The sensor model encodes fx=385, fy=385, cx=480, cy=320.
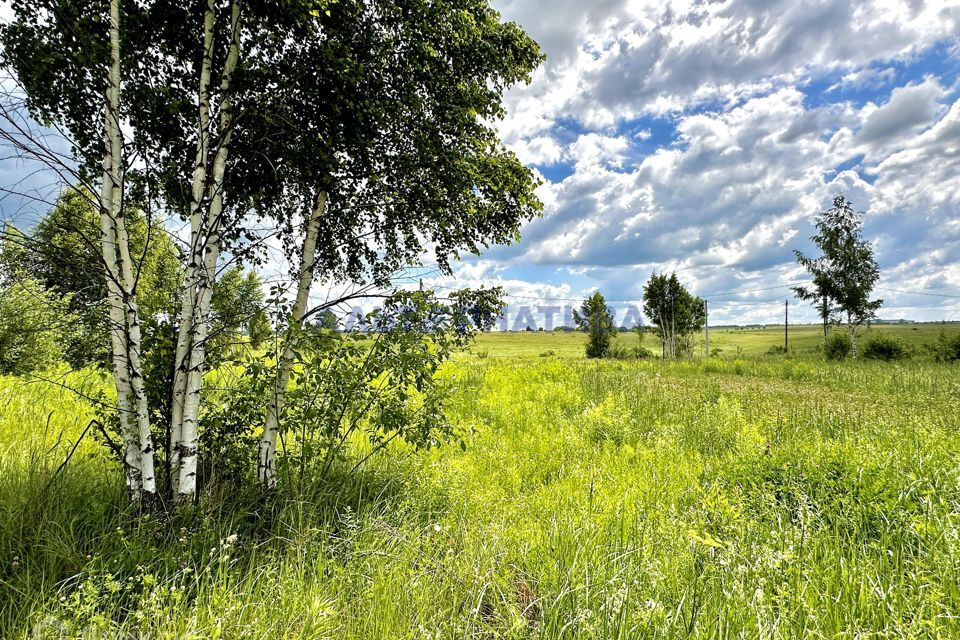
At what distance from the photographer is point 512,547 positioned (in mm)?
3678

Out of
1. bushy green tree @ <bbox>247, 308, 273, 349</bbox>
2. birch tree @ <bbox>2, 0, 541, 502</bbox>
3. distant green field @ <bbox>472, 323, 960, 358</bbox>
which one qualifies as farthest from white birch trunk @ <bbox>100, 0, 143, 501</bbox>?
distant green field @ <bbox>472, 323, 960, 358</bbox>

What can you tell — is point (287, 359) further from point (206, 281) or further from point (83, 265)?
point (83, 265)

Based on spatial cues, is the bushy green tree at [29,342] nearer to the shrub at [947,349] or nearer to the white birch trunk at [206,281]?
the white birch trunk at [206,281]

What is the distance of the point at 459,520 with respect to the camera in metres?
4.27

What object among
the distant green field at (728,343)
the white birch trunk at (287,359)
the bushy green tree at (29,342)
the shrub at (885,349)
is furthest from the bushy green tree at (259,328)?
the shrub at (885,349)

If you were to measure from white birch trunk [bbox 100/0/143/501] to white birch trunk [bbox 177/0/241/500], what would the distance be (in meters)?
0.39

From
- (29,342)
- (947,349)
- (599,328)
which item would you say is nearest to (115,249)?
(29,342)

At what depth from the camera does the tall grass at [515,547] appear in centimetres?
249

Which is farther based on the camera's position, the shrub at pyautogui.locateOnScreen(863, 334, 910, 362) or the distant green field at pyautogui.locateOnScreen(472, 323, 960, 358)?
the distant green field at pyautogui.locateOnScreen(472, 323, 960, 358)

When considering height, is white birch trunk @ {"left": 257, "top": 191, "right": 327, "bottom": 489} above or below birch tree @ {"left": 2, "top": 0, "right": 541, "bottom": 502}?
below

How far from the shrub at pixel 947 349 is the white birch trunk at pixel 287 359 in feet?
127

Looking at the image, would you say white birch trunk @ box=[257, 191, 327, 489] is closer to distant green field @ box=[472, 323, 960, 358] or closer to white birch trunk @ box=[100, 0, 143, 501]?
white birch trunk @ box=[100, 0, 143, 501]

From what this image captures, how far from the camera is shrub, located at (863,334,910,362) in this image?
90.1 ft

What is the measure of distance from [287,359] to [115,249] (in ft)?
5.73
